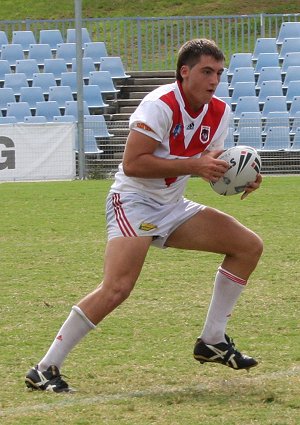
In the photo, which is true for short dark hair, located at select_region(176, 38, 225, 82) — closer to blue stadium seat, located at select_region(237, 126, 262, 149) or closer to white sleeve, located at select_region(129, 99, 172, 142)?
white sleeve, located at select_region(129, 99, 172, 142)

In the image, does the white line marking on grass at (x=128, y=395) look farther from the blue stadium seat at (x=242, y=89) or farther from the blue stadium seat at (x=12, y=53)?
the blue stadium seat at (x=12, y=53)

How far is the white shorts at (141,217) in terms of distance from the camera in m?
5.96

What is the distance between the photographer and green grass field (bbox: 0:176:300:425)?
5473 millimetres

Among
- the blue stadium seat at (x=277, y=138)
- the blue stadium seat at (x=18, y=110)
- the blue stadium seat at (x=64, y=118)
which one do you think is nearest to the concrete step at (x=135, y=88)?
the blue stadium seat at (x=18, y=110)

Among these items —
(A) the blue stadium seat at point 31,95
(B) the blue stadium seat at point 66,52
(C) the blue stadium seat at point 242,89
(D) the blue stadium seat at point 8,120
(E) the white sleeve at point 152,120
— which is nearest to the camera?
(E) the white sleeve at point 152,120

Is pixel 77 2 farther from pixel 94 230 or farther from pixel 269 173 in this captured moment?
pixel 94 230

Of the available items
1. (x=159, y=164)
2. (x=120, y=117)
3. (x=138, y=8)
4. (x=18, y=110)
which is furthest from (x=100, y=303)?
(x=138, y=8)

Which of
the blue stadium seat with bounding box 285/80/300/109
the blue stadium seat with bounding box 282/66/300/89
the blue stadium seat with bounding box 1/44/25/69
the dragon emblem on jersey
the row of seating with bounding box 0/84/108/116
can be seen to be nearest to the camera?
the dragon emblem on jersey

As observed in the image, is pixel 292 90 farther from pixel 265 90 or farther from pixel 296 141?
pixel 296 141

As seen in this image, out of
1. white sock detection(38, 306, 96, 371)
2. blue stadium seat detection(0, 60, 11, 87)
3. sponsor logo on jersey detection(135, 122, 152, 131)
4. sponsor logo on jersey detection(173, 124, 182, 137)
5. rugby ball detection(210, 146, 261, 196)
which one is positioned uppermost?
sponsor logo on jersey detection(135, 122, 152, 131)

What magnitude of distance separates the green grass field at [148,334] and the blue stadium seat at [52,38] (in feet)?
44.9

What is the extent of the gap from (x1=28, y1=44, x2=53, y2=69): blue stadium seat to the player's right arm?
2075 cm

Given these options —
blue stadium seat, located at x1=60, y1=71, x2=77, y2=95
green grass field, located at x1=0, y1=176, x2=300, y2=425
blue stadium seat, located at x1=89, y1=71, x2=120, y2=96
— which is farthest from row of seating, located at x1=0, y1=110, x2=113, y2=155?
green grass field, located at x1=0, y1=176, x2=300, y2=425

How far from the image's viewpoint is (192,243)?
6.22 meters
